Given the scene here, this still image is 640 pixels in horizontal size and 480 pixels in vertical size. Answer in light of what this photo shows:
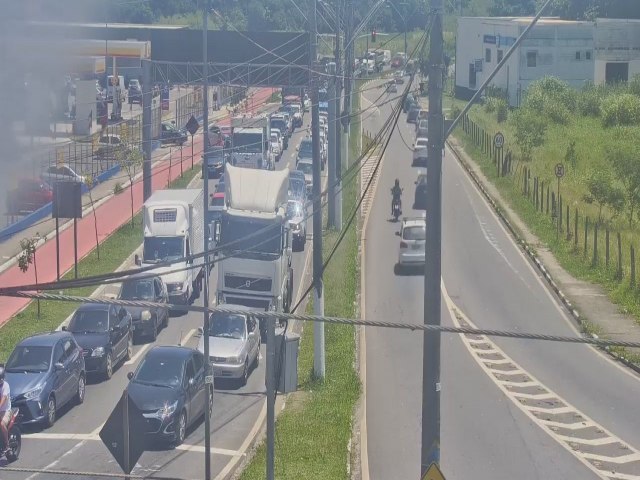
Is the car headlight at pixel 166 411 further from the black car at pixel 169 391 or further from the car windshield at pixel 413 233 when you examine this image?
the car windshield at pixel 413 233

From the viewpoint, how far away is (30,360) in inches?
740

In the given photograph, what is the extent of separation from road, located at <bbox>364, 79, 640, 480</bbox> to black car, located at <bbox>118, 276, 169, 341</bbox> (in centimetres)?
467

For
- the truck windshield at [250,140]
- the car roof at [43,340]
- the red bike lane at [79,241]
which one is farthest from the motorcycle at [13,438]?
the truck windshield at [250,140]

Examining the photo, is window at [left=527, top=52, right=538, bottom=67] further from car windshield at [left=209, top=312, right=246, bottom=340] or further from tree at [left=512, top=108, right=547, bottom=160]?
car windshield at [left=209, top=312, right=246, bottom=340]

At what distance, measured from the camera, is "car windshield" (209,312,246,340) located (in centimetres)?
2220

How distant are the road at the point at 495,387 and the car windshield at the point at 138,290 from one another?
500 centimetres

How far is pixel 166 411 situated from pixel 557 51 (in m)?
55.2

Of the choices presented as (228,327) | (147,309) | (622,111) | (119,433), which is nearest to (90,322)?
(147,309)

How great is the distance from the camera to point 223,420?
63.9 feet

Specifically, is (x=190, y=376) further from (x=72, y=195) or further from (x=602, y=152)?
(x=602, y=152)

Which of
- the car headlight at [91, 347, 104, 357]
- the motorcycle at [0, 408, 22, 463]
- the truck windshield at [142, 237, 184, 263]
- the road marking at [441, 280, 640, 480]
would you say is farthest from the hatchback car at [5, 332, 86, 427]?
the truck windshield at [142, 237, 184, 263]

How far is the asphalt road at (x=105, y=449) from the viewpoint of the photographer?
651 inches

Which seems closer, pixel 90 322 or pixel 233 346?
pixel 233 346

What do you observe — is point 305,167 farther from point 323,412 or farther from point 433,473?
point 433,473
